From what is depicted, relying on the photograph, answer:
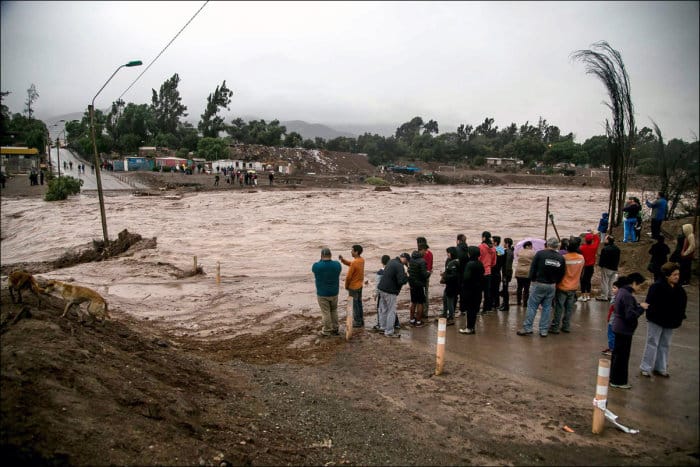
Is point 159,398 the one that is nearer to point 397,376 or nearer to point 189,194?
point 397,376

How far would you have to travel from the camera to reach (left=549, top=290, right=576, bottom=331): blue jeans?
8898 millimetres

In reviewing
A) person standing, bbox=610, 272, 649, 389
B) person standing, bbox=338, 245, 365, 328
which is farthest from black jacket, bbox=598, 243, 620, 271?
person standing, bbox=338, 245, 365, 328

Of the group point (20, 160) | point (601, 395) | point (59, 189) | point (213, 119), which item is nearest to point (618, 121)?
point (601, 395)

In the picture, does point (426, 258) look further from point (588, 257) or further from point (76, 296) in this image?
point (76, 296)

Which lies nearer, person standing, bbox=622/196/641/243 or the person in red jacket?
the person in red jacket

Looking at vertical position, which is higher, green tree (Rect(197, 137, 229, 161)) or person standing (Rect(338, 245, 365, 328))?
green tree (Rect(197, 137, 229, 161))

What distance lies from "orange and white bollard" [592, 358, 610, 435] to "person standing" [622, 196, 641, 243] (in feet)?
34.6

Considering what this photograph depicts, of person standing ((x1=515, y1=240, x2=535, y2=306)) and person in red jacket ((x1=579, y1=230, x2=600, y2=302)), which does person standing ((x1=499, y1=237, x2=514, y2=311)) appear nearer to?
person standing ((x1=515, y1=240, x2=535, y2=306))

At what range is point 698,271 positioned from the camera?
8.72 m

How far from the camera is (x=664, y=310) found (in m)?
6.23

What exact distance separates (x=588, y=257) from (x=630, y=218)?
4.92 m

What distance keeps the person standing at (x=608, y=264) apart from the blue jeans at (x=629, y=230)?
4.73 metres

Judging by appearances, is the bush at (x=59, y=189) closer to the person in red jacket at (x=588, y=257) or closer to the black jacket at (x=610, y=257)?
the person in red jacket at (x=588, y=257)

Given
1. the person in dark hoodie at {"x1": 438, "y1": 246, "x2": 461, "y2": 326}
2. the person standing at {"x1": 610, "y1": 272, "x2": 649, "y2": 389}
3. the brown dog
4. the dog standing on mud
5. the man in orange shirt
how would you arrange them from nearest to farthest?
1. the person standing at {"x1": 610, "y1": 272, "x2": 649, "y2": 389}
2. the brown dog
3. the dog standing on mud
4. the man in orange shirt
5. the person in dark hoodie at {"x1": 438, "y1": 246, "x2": 461, "y2": 326}
